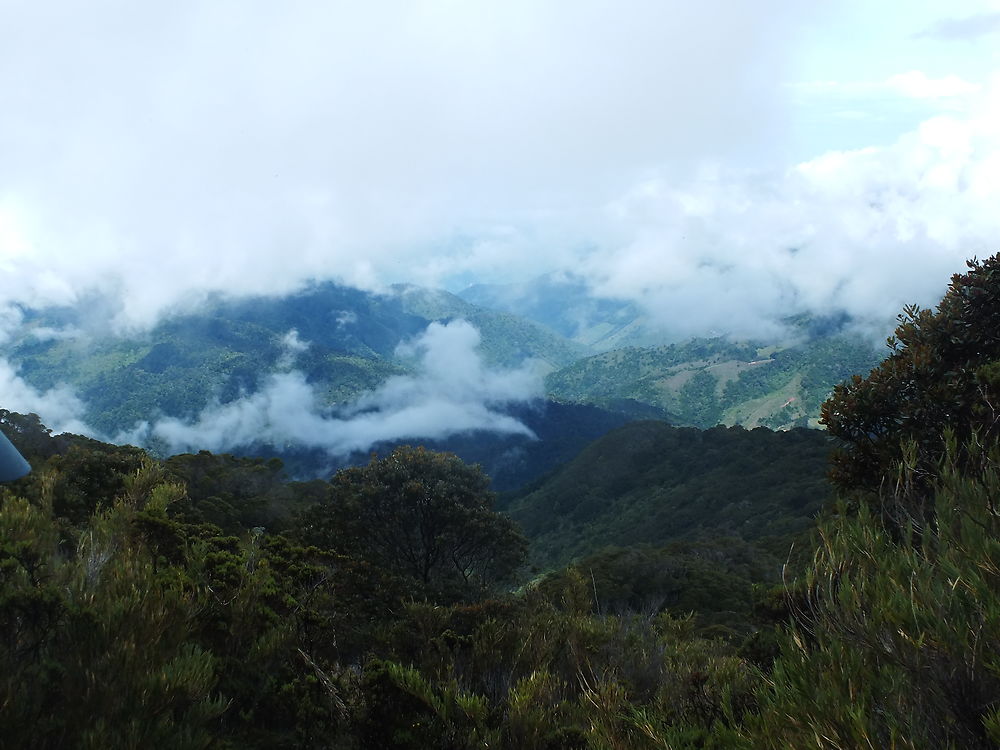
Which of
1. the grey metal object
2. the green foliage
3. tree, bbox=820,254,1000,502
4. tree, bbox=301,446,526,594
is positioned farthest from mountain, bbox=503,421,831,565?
the grey metal object

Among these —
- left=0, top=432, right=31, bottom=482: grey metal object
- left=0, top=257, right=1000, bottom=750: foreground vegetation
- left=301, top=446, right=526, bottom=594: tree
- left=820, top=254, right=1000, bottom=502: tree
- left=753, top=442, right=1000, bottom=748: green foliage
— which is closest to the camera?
left=753, top=442, right=1000, bottom=748: green foliage

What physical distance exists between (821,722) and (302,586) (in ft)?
31.8

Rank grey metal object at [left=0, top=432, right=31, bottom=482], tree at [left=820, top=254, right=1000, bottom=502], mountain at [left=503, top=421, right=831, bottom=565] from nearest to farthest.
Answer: grey metal object at [left=0, top=432, right=31, bottom=482] < tree at [left=820, top=254, right=1000, bottom=502] < mountain at [left=503, top=421, right=831, bottom=565]

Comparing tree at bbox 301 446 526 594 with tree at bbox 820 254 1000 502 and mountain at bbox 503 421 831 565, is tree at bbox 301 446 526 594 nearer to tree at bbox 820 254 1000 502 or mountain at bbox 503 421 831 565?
tree at bbox 820 254 1000 502

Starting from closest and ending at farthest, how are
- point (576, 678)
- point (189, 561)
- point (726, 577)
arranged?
1. point (189, 561)
2. point (576, 678)
3. point (726, 577)

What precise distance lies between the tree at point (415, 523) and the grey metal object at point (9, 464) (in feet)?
59.4

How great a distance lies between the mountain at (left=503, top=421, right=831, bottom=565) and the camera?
88.0 m

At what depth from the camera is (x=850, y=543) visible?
6316 millimetres

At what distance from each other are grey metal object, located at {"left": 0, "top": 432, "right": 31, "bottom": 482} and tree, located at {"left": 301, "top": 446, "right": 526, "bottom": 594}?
59.4ft

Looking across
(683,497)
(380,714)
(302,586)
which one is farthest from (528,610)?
(683,497)

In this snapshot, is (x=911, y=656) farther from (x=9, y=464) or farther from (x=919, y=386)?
(x=919, y=386)

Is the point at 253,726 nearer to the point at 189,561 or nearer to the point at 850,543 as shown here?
the point at 189,561

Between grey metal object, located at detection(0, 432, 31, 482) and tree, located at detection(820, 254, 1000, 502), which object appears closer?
grey metal object, located at detection(0, 432, 31, 482)

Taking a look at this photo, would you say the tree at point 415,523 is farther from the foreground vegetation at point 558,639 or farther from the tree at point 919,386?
the tree at point 919,386
